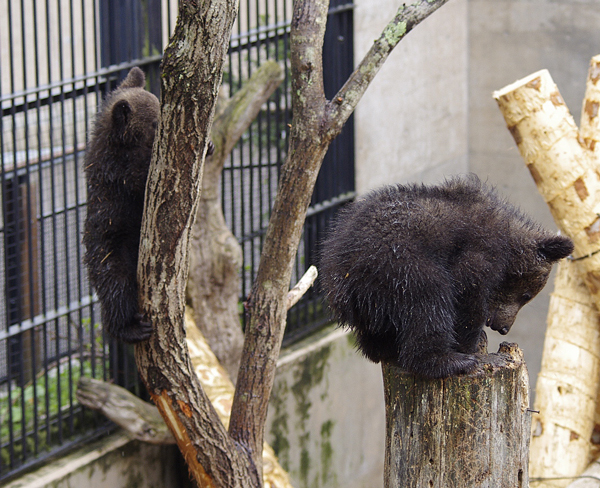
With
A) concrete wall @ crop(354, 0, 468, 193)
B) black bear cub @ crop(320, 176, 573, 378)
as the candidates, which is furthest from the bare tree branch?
concrete wall @ crop(354, 0, 468, 193)

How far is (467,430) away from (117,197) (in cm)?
218

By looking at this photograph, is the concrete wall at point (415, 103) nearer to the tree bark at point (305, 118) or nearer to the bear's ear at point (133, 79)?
the bear's ear at point (133, 79)

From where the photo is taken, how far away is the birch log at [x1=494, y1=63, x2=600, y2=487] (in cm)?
445

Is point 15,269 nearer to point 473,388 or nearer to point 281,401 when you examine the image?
point 281,401

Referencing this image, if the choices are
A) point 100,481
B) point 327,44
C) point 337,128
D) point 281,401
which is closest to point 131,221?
point 337,128

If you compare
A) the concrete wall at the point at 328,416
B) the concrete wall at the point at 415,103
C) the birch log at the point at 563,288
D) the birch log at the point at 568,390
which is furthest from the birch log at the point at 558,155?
the concrete wall at the point at 415,103

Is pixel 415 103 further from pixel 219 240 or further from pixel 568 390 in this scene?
pixel 568 390

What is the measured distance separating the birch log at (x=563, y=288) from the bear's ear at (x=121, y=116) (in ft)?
6.96

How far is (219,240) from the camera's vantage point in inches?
211

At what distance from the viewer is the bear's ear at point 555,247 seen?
302cm

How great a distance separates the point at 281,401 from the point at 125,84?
319 centimetres

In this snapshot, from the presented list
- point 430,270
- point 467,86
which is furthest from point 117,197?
point 467,86

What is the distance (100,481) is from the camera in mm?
5047

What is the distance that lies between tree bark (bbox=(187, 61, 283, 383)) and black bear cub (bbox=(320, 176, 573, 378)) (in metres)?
2.18
